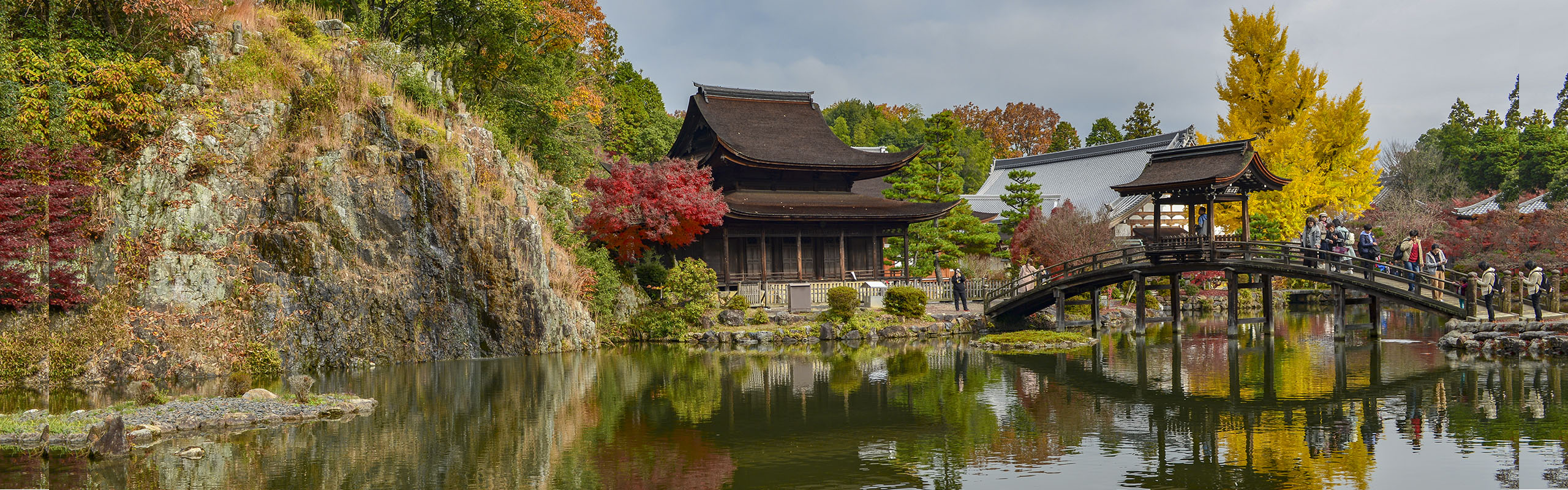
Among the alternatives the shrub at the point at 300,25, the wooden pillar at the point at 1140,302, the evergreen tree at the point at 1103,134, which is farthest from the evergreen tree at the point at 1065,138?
the shrub at the point at 300,25

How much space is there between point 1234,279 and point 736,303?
14852 millimetres

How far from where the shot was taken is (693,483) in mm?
12492

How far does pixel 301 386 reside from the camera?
19781mm

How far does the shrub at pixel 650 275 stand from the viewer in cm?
3306

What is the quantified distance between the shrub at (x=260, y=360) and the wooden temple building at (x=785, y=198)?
15.4 meters

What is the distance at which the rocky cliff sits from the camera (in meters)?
22.1

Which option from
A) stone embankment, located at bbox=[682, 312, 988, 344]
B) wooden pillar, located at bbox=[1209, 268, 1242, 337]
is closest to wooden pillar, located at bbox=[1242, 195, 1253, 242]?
wooden pillar, located at bbox=[1209, 268, 1242, 337]

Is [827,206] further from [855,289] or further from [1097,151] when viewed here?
[1097,151]

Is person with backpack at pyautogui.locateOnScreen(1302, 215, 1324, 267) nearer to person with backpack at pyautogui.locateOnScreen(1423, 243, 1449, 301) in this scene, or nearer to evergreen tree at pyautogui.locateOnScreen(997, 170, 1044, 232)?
person with backpack at pyautogui.locateOnScreen(1423, 243, 1449, 301)

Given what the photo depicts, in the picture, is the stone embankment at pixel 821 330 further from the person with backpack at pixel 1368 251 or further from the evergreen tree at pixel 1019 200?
the person with backpack at pixel 1368 251

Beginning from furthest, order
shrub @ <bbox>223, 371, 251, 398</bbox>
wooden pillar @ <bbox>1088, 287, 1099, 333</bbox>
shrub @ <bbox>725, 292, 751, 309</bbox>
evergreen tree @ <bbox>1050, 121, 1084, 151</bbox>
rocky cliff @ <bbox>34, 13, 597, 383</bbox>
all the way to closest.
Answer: evergreen tree @ <bbox>1050, 121, 1084, 151</bbox>
shrub @ <bbox>725, 292, 751, 309</bbox>
wooden pillar @ <bbox>1088, 287, 1099, 333</bbox>
rocky cliff @ <bbox>34, 13, 597, 383</bbox>
shrub @ <bbox>223, 371, 251, 398</bbox>

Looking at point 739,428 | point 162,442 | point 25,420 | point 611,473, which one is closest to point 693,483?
point 611,473

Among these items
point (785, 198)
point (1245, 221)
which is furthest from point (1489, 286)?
point (785, 198)

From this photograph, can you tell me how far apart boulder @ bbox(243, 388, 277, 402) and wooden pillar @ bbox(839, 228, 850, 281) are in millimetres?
22486
